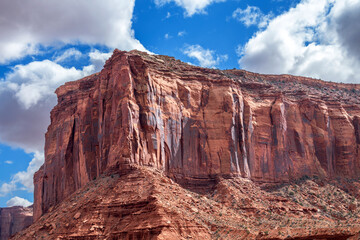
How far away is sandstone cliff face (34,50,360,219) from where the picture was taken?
66.1 meters

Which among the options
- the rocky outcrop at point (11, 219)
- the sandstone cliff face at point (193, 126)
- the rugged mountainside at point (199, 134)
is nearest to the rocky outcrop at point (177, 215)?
the rugged mountainside at point (199, 134)

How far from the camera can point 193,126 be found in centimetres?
7262

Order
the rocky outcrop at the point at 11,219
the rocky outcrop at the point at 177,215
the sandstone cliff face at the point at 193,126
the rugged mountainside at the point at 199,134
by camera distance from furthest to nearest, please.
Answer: the rocky outcrop at the point at 11,219 < the sandstone cliff face at the point at 193,126 < the rugged mountainside at the point at 199,134 < the rocky outcrop at the point at 177,215

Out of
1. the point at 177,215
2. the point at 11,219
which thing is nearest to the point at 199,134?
the point at 177,215

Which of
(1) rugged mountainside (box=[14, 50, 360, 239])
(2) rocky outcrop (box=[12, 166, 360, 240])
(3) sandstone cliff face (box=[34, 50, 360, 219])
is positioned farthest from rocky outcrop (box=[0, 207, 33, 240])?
(2) rocky outcrop (box=[12, 166, 360, 240])

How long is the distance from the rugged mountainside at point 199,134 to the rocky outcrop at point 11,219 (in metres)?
62.8

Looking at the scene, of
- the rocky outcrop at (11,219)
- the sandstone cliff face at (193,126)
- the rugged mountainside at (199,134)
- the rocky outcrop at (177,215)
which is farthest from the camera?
the rocky outcrop at (11,219)

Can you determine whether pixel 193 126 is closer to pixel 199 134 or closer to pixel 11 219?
pixel 199 134

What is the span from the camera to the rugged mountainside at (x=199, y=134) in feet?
210

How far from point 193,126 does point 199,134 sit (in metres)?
1.35

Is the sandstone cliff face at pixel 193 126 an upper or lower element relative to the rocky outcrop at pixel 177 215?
upper

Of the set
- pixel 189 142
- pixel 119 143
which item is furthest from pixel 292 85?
pixel 119 143

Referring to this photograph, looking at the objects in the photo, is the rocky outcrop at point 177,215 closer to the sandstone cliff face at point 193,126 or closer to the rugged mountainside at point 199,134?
the rugged mountainside at point 199,134

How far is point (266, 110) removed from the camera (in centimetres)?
8056
